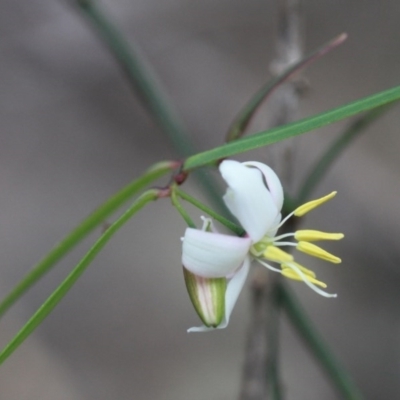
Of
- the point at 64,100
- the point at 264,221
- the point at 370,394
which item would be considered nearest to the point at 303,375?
the point at 370,394

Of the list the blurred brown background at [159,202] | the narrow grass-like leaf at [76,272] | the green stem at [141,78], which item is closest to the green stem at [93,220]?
the narrow grass-like leaf at [76,272]

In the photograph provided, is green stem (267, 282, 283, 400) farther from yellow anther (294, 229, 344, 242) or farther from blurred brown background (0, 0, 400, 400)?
blurred brown background (0, 0, 400, 400)

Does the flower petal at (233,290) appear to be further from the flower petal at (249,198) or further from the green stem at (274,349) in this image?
the green stem at (274,349)

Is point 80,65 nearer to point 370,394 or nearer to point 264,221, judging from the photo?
point 370,394

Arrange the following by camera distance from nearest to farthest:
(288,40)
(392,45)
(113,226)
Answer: (113,226) < (288,40) < (392,45)

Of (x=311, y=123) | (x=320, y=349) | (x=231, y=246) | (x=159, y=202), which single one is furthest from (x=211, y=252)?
(x=159, y=202)

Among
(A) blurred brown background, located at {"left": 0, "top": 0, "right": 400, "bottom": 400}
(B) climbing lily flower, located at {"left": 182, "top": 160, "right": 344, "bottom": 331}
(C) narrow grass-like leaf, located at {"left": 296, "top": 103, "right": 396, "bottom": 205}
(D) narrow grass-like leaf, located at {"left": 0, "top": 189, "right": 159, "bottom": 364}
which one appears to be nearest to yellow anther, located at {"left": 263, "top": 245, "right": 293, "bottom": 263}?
(B) climbing lily flower, located at {"left": 182, "top": 160, "right": 344, "bottom": 331}
